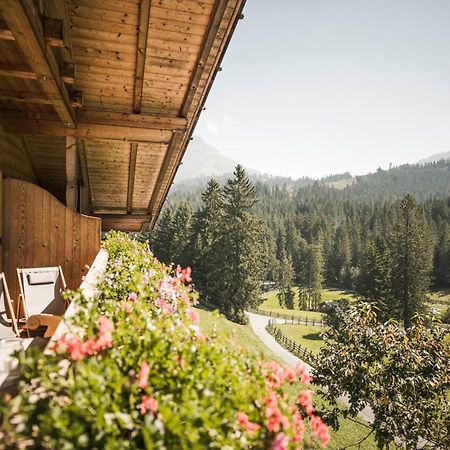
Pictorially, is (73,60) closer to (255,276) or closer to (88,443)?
(88,443)

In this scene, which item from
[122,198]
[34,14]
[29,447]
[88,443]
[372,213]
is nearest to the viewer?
[88,443]

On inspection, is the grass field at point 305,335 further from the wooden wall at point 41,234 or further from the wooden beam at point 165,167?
the wooden wall at point 41,234

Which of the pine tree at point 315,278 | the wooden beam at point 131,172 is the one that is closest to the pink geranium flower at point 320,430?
the wooden beam at point 131,172

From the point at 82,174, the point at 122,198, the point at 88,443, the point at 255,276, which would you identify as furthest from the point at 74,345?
the point at 255,276

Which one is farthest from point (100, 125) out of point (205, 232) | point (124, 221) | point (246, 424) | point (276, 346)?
point (205, 232)

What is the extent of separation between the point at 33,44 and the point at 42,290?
149 inches

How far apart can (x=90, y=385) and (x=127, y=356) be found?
32 cm

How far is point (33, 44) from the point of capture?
322cm

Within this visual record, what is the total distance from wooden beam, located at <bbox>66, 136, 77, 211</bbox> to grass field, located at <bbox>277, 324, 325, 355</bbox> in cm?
3089

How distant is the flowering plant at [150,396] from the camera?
157 cm

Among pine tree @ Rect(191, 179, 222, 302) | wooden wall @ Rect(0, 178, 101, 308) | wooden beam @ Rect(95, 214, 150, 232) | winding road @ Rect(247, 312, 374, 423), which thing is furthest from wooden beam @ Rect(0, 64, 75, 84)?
pine tree @ Rect(191, 179, 222, 302)

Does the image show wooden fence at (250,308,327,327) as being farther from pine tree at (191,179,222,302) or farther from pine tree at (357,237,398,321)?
pine tree at (191,179,222,302)

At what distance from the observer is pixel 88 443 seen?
5.15ft

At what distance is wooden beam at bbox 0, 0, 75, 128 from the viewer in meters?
2.74
